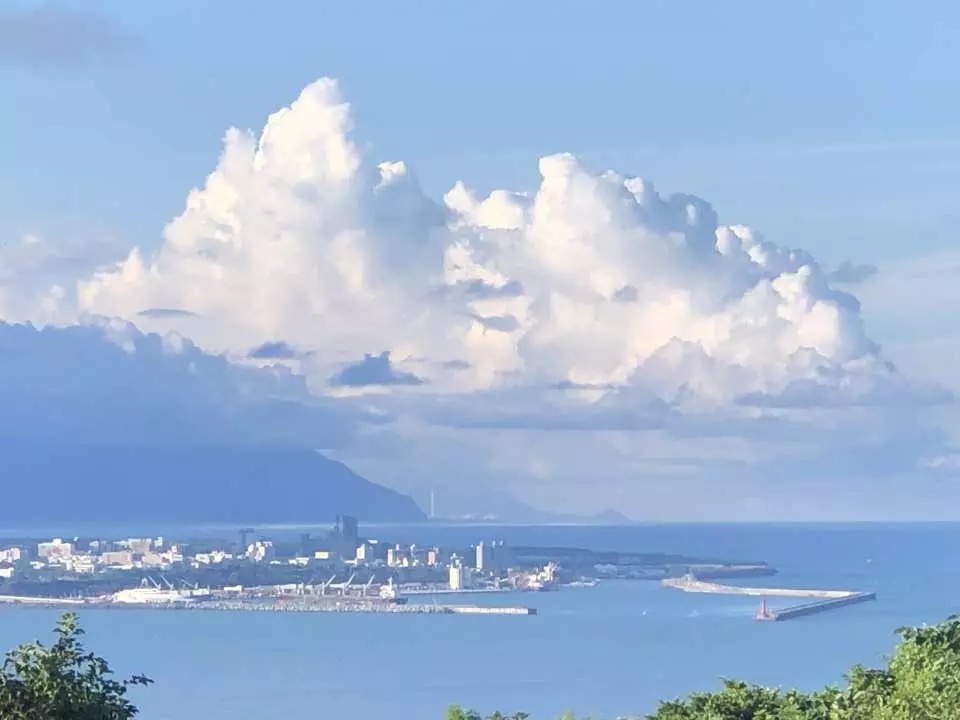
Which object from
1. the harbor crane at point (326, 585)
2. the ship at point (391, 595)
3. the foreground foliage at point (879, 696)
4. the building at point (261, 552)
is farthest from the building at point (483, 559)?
the foreground foliage at point (879, 696)

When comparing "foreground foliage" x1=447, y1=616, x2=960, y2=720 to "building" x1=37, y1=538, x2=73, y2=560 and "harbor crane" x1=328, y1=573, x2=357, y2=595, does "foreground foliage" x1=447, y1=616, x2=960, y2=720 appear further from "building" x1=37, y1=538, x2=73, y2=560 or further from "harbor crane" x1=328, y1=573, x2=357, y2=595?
"building" x1=37, y1=538, x2=73, y2=560

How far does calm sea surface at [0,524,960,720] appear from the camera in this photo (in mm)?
33875

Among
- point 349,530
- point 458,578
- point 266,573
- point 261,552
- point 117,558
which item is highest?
point 349,530

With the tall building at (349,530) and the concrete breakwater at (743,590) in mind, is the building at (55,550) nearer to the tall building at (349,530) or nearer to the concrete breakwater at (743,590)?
the tall building at (349,530)

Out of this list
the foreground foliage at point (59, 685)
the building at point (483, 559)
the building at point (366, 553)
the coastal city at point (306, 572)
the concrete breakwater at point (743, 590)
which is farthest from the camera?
the building at point (366, 553)

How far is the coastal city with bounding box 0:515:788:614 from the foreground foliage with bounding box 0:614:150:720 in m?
47.8

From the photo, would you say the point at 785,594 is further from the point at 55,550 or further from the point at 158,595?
the point at 55,550

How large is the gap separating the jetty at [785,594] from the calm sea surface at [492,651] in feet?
1.74

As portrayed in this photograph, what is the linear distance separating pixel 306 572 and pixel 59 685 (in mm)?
61635

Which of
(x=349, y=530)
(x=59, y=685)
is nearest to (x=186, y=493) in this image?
(x=349, y=530)

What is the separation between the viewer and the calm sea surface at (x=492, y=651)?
33875 mm

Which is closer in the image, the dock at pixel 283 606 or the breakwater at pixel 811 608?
the breakwater at pixel 811 608

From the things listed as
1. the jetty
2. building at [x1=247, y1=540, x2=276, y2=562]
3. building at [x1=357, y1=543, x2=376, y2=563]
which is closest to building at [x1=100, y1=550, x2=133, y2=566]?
building at [x1=247, y1=540, x2=276, y2=562]

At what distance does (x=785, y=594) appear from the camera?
60.3 meters
